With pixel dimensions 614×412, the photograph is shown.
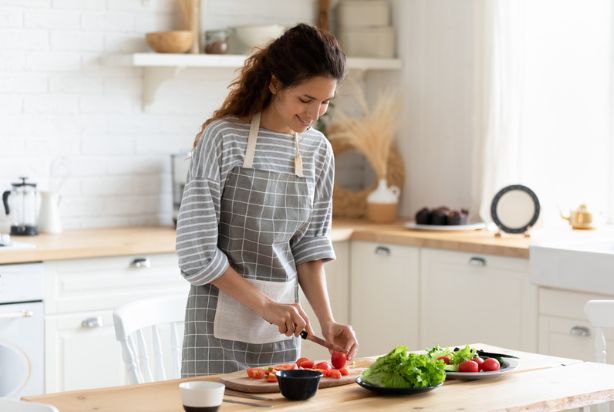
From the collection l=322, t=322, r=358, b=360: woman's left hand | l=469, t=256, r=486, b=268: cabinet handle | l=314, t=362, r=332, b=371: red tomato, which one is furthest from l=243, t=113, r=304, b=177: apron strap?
l=469, t=256, r=486, b=268: cabinet handle

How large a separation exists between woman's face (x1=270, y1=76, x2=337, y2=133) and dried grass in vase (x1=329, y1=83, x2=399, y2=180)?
7.60 feet

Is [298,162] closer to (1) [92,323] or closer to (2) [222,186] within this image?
(2) [222,186]

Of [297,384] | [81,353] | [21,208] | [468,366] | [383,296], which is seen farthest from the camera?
[383,296]

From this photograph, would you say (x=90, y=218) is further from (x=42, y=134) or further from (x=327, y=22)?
(x=327, y=22)

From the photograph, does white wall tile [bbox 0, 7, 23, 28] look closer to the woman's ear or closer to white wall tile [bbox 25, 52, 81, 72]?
white wall tile [bbox 25, 52, 81, 72]

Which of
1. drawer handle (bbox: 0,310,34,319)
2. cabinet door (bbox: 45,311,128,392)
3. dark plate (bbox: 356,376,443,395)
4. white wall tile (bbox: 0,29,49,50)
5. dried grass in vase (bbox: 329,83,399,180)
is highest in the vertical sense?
white wall tile (bbox: 0,29,49,50)

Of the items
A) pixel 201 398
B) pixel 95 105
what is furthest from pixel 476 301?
pixel 201 398

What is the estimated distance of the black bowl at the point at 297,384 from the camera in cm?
213

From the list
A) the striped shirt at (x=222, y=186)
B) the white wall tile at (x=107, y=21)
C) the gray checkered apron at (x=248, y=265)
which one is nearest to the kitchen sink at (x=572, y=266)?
the striped shirt at (x=222, y=186)

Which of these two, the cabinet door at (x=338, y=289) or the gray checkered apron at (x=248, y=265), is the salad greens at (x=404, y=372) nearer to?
the gray checkered apron at (x=248, y=265)

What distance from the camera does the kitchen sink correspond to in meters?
3.47

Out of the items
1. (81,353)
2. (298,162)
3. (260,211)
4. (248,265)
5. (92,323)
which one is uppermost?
(298,162)

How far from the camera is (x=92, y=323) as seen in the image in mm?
3908

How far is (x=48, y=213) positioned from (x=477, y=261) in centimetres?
171
